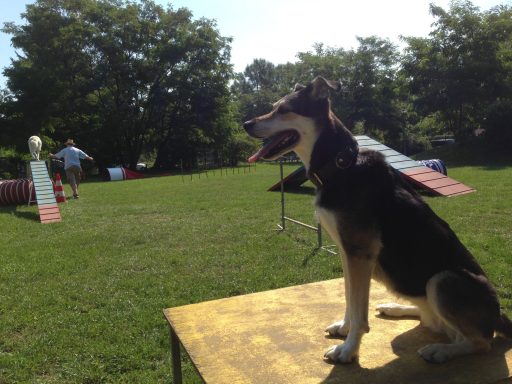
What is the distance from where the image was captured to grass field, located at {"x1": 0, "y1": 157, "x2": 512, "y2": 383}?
3.94 meters

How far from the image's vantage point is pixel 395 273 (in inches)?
99.3

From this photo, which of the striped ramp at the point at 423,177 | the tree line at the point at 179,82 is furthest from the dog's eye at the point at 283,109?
the tree line at the point at 179,82

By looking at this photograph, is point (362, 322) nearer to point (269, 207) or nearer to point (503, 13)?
point (269, 207)

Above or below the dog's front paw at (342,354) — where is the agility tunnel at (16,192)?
above

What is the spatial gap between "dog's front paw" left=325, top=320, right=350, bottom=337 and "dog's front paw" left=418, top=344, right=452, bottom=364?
1.65 feet

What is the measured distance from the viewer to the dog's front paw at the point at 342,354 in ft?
8.13

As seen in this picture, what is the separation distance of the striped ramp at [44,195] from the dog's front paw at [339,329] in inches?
390

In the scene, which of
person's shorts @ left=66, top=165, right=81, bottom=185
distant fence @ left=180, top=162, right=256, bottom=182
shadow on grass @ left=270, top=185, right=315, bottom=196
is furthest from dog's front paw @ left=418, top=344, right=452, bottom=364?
distant fence @ left=180, top=162, right=256, bottom=182

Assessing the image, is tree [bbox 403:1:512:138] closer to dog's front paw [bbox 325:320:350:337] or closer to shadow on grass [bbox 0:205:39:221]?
shadow on grass [bbox 0:205:39:221]

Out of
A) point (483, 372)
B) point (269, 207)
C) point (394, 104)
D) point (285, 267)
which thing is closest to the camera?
point (483, 372)

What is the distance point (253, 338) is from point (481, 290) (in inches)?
57.4

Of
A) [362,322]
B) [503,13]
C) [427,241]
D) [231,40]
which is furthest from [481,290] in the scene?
[231,40]

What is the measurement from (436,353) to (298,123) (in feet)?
5.29

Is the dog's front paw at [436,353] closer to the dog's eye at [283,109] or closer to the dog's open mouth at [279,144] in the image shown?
the dog's open mouth at [279,144]
